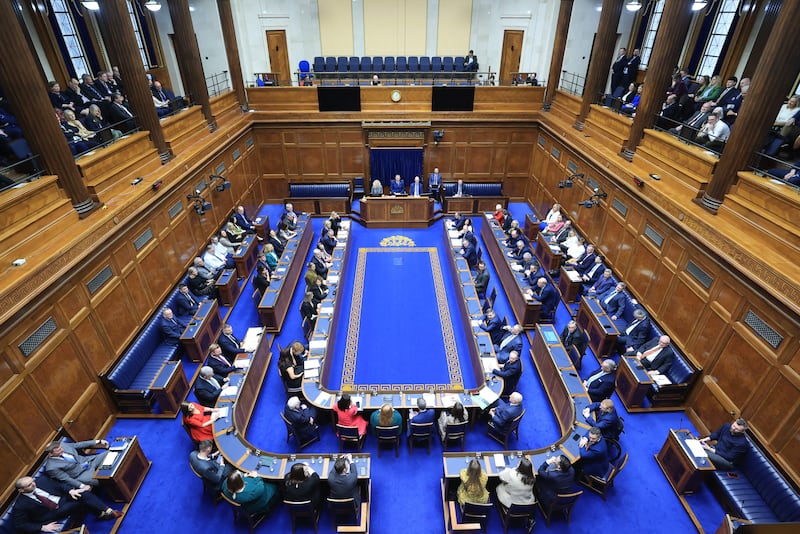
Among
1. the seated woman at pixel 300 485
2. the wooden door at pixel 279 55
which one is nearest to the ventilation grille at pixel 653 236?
the seated woman at pixel 300 485

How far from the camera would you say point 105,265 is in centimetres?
680

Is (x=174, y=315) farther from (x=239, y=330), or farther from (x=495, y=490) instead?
(x=495, y=490)

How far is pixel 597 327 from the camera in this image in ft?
26.4

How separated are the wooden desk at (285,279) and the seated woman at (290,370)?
1671 millimetres

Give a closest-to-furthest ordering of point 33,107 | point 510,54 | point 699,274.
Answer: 1. point 33,107
2. point 699,274
3. point 510,54

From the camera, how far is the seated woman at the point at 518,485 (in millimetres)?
5020

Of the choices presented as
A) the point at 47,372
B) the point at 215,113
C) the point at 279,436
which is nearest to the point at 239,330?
the point at 279,436

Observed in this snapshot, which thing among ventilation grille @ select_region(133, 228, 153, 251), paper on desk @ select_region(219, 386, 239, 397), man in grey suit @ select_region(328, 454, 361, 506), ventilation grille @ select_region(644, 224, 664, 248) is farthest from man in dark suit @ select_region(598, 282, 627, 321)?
ventilation grille @ select_region(133, 228, 153, 251)

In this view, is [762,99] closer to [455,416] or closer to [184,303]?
[455,416]

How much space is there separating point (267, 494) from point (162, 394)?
106 inches

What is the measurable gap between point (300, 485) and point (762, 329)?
6388 millimetres

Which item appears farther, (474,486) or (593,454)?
(593,454)

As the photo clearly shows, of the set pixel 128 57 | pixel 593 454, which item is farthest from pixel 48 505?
pixel 128 57

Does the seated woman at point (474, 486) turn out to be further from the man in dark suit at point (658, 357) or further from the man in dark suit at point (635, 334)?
the man in dark suit at point (635, 334)
